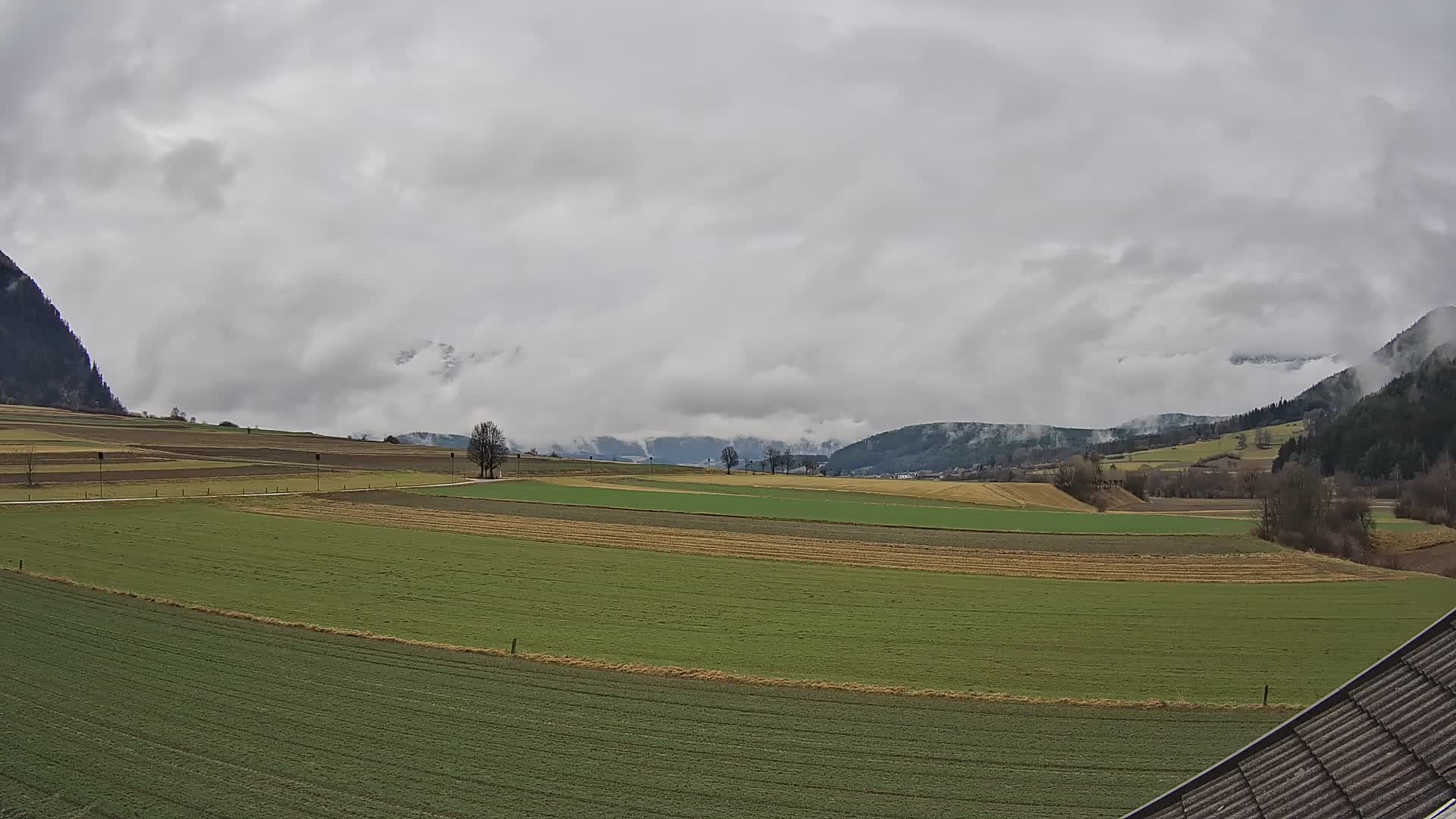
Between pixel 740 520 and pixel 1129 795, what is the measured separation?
205 ft

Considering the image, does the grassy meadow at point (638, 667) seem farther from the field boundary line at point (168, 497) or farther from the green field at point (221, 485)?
the green field at point (221, 485)

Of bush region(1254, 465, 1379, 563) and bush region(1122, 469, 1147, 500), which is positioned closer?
bush region(1254, 465, 1379, 563)

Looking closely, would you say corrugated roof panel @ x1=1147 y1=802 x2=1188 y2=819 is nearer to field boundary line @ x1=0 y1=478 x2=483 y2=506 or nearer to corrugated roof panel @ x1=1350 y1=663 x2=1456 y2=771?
corrugated roof panel @ x1=1350 y1=663 x2=1456 y2=771

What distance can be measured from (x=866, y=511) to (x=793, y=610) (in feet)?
190

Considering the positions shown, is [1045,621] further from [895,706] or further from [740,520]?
[740,520]

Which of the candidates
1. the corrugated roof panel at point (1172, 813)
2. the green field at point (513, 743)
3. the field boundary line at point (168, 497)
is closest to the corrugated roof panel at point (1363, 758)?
the corrugated roof panel at point (1172, 813)

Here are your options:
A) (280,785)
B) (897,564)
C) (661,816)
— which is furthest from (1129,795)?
(897,564)

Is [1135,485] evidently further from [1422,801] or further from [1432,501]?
[1422,801]

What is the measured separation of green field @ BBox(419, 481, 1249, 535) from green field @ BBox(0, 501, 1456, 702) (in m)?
30.7

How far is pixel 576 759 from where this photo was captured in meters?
18.7

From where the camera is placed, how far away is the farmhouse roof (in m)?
6.75

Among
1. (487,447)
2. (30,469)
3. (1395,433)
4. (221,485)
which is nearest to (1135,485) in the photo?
(1395,433)

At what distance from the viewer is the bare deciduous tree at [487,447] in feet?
465

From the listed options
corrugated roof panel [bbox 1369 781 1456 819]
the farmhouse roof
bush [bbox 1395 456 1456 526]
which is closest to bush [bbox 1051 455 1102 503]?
bush [bbox 1395 456 1456 526]
